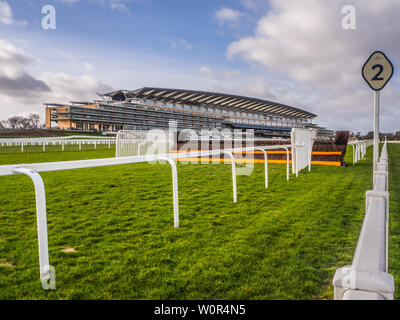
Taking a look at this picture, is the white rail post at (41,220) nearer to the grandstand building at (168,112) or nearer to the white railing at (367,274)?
the white railing at (367,274)

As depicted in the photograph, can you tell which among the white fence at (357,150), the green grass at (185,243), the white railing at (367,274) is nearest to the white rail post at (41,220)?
the green grass at (185,243)

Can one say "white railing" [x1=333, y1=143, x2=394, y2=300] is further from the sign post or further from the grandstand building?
the grandstand building

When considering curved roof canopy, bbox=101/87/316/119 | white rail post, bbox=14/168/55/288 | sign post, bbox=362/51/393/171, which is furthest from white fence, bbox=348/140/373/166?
curved roof canopy, bbox=101/87/316/119

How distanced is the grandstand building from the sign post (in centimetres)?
6191

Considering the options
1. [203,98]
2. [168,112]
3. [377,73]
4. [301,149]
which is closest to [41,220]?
[377,73]

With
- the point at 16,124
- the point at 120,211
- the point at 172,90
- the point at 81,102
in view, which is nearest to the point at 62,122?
the point at 81,102

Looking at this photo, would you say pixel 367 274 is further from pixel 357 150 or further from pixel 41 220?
pixel 357 150

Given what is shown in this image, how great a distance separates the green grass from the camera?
2.11 m

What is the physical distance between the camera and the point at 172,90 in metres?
73.9

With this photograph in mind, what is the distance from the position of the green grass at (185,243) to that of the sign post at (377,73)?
145 centimetres

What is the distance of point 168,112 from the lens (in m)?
79.1

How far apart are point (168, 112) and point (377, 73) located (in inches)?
2996

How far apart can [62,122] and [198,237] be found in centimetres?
7324
